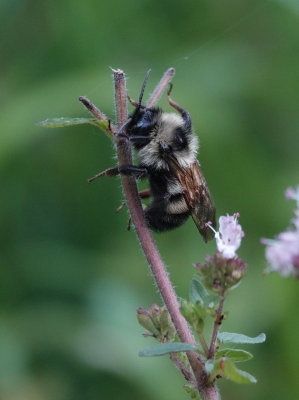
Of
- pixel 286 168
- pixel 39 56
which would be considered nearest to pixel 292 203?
pixel 286 168

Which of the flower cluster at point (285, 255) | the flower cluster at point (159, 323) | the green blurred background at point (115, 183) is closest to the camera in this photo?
the flower cluster at point (285, 255)

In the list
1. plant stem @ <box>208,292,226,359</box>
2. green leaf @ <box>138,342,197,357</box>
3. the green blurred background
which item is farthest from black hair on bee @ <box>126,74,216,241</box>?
the green blurred background

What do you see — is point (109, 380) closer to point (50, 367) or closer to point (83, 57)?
point (50, 367)

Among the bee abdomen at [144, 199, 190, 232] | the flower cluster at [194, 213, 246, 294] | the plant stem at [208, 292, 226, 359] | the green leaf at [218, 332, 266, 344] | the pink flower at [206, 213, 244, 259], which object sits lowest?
the green leaf at [218, 332, 266, 344]

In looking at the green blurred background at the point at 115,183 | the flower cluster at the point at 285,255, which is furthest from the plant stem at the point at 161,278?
the green blurred background at the point at 115,183

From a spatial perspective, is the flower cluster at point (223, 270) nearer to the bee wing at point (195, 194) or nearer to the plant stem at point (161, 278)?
the plant stem at point (161, 278)

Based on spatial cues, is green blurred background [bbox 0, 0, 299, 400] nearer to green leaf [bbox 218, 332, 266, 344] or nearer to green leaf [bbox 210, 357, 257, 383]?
green leaf [bbox 218, 332, 266, 344]

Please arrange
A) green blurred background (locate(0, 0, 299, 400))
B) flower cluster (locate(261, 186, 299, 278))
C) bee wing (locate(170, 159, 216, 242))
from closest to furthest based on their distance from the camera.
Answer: flower cluster (locate(261, 186, 299, 278))
bee wing (locate(170, 159, 216, 242))
green blurred background (locate(0, 0, 299, 400))
